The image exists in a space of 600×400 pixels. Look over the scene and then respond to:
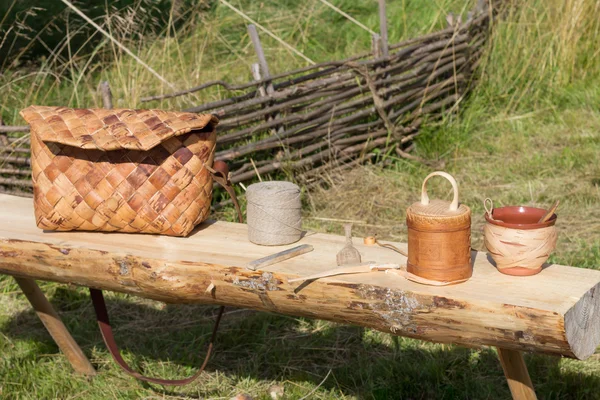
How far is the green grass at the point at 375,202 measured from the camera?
119 inches

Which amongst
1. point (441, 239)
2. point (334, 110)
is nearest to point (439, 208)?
point (441, 239)

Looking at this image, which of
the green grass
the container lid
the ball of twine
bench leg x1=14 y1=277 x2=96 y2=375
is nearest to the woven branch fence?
the green grass

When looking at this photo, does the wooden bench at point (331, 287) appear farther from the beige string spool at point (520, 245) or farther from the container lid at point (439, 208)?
the container lid at point (439, 208)

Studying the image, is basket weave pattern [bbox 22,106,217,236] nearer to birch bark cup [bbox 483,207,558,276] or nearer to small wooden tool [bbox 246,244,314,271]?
small wooden tool [bbox 246,244,314,271]

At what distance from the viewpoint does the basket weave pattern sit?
2.41 metres

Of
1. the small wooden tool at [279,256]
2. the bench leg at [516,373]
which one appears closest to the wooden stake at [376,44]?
the small wooden tool at [279,256]

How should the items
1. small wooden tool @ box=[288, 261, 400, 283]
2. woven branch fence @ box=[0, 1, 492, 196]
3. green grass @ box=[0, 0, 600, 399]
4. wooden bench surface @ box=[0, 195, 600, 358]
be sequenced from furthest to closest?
woven branch fence @ box=[0, 1, 492, 196] < green grass @ box=[0, 0, 600, 399] < small wooden tool @ box=[288, 261, 400, 283] < wooden bench surface @ box=[0, 195, 600, 358]

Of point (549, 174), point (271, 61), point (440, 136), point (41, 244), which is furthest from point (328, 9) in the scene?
point (41, 244)

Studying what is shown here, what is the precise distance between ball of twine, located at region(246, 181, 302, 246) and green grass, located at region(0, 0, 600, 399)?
33.1 inches

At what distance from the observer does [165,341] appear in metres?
3.42

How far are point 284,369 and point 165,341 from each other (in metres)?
0.61

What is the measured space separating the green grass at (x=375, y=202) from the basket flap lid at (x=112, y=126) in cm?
111

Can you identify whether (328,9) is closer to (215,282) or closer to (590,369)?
(590,369)

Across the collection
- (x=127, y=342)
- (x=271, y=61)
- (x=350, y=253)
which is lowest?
(x=127, y=342)
